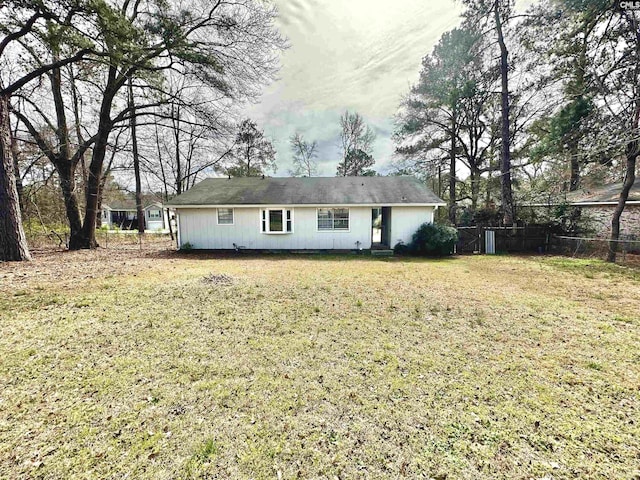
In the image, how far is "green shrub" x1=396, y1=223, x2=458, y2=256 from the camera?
1196 centimetres

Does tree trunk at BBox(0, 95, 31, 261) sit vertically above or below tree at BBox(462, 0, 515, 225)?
below

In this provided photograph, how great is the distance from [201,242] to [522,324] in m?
13.0

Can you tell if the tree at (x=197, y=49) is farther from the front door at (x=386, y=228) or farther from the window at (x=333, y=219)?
the front door at (x=386, y=228)

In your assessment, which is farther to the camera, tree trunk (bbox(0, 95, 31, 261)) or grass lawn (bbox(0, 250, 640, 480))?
tree trunk (bbox(0, 95, 31, 261))

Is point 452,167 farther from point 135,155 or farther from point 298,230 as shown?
point 135,155

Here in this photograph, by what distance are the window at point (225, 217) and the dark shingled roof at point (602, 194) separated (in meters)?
17.6

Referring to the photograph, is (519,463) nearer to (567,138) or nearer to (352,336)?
(352,336)

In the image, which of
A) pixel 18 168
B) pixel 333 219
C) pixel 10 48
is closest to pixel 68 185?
pixel 18 168

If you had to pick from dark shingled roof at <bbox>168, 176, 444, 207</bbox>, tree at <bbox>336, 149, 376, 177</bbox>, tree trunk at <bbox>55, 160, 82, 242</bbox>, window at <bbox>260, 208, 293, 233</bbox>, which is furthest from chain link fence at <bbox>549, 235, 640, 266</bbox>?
tree trunk at <bbox>55, 160, 82, 242</bbox>

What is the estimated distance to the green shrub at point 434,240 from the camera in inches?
471

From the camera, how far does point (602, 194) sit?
1391 cm

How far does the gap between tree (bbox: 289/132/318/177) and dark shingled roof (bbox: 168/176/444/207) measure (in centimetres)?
1374

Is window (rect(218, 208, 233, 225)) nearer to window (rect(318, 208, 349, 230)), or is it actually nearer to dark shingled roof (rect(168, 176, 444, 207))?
dark shingled roof (rect(168, 176, 444, 207))

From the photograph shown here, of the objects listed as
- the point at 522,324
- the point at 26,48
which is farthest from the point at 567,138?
the point at 26,48
